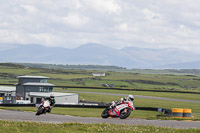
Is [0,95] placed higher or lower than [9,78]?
lower

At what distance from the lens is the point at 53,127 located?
23.7 meters

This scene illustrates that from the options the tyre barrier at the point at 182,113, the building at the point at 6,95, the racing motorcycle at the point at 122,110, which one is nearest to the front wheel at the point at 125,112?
the racing motorcycle at the point at 122,110

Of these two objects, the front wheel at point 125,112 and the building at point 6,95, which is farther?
the building at point 6,95

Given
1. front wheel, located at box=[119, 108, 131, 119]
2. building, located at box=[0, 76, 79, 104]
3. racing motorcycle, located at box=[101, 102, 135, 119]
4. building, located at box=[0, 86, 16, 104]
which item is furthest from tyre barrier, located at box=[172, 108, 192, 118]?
building, located at box=[0, 86, 16, 104]

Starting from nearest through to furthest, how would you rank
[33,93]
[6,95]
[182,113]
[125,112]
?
[125,112] → [182,113] → [33,93] → [6,95]

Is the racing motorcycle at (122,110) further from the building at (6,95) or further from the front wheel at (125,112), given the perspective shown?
the building at (6,95)

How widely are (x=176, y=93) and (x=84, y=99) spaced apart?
33066 mm

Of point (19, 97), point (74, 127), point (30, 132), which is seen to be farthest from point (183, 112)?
point (19, 97)

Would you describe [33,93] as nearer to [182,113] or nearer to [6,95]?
[6,95]

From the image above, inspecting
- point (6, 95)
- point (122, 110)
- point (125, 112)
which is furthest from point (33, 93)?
point (125, 112)

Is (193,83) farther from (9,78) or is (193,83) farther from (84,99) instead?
(84,99)

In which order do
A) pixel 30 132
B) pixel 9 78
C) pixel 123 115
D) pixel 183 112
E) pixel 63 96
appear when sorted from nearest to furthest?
pixel 30 132 → pixel 123 115 → pixel 183 112 → pixel 63 96 → pixel 9 78

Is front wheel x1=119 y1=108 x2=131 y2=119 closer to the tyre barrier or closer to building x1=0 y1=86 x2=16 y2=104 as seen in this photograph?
the tyre barrier

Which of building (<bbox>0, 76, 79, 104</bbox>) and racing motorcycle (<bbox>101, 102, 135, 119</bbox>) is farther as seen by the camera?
building (<bbox>0, 76, 79, 104</bbox>)
